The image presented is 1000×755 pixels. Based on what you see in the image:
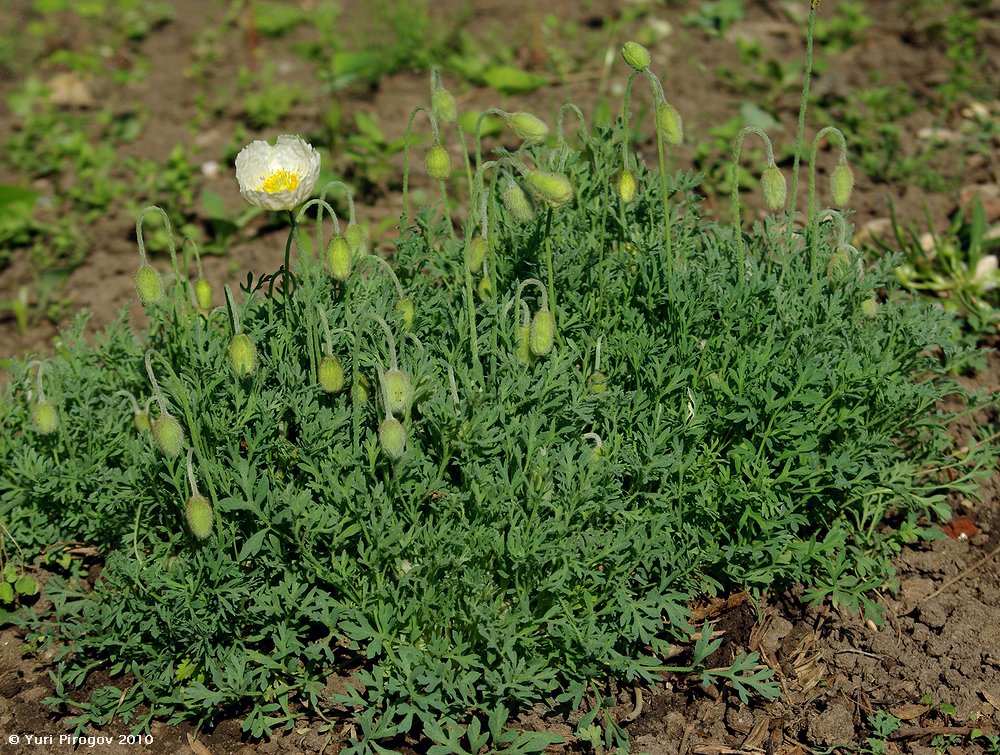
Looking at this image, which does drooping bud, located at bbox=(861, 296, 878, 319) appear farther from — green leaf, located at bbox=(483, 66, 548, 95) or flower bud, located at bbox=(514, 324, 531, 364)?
green leaf, located at bbox=(483, 66, 548, 95)

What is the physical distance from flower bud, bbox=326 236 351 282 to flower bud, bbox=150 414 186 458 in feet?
2.13

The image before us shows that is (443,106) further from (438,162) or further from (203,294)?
(203,294)

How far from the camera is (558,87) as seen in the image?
601cm

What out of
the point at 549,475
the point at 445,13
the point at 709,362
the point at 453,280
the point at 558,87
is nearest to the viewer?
the point at 549,475

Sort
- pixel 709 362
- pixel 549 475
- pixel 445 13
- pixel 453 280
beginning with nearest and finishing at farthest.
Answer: pixel 549 475
pixel 709 362
pixel 453 280
pixel 445 13

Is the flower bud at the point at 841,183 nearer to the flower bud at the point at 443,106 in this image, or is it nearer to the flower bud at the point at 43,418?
the flower bud at the point at 443,106

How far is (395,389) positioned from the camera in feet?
9.52

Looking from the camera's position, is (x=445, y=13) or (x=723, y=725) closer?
(x=723, y=725)

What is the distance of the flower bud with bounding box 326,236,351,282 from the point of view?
3.19 m

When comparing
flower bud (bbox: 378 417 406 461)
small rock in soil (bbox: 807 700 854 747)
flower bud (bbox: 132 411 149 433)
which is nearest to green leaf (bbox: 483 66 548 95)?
flower bud (bbox: 132 411 149 433)

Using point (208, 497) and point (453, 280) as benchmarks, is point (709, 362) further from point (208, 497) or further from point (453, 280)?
point (208, 497)

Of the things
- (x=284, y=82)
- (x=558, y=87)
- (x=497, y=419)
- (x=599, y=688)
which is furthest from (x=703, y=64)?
(x=599, y=688)

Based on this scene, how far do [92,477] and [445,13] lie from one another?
4235mm

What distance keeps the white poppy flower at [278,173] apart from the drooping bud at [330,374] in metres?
0.43
